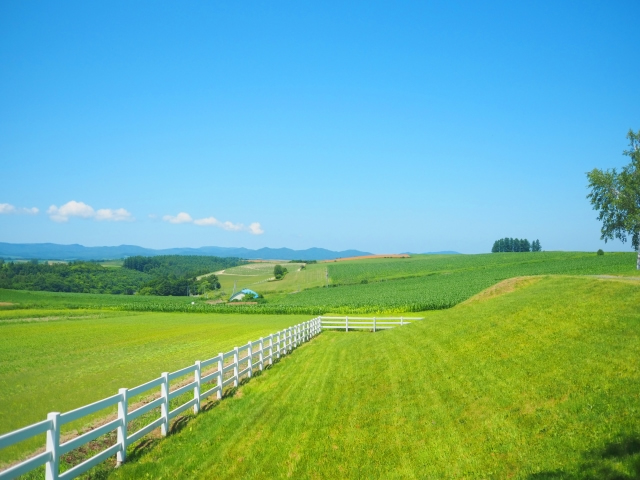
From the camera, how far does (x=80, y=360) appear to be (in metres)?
21.5

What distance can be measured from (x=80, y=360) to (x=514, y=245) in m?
186

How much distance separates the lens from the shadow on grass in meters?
6.39

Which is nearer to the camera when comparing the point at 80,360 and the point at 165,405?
the point at 165,405

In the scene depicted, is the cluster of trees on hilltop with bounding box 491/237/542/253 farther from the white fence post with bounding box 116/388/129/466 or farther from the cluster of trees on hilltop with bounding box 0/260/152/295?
the white fence post with bounding box 116/388/129/466

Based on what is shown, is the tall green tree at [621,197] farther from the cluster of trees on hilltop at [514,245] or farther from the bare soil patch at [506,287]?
the cluster of trees on hilltop at [514,245]

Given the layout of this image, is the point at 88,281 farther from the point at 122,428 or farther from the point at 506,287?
the point at 122,428

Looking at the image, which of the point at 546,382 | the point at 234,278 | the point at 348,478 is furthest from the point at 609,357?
the point at 234,278

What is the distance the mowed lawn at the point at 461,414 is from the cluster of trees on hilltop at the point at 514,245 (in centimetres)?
18224

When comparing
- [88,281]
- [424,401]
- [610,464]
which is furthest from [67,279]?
[610,464]

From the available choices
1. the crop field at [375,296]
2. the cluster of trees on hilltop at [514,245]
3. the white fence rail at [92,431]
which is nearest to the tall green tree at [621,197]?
the crop field at [375,296]

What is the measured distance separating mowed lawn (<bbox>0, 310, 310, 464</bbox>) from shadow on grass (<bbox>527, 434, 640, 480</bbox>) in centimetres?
898

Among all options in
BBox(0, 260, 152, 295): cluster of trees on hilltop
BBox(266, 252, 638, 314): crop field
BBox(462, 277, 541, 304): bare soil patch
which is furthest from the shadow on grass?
BBox(0, 260, 152, 295): cluster of trees on hilltop

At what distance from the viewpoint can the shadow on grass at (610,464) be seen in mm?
6395

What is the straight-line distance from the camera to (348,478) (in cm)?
801
